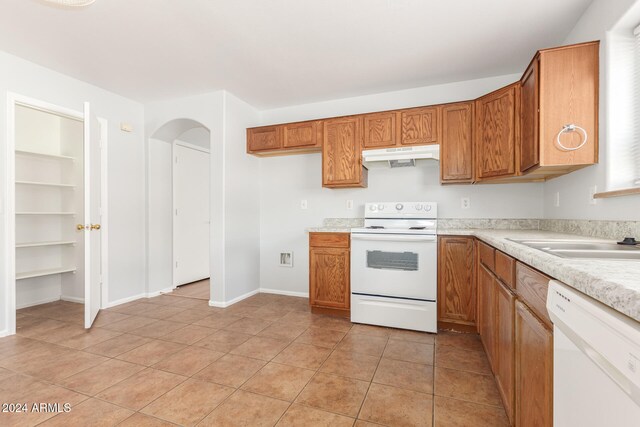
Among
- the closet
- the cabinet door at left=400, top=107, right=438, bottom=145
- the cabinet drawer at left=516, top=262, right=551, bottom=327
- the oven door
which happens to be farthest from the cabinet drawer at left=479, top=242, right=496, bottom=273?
the closet

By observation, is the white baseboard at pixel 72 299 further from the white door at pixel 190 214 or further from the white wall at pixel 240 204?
the white wall at pixel 240 204

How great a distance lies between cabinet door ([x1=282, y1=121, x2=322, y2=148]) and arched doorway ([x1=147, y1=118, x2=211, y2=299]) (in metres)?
0.97

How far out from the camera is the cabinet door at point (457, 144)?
9.65 ft

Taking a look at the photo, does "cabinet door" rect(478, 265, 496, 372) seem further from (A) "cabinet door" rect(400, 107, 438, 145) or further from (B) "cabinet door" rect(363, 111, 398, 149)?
(B) "cabinet door" rect(363, 111, 398, 149)

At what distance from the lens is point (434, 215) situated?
3227mm

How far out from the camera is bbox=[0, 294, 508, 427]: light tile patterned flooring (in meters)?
1.63

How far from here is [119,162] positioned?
12.1 feet

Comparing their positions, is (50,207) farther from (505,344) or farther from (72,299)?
(505,344)

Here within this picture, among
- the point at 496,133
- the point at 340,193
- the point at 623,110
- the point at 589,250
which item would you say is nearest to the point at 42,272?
the point at 340,193

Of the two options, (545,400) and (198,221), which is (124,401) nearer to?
(545,400)

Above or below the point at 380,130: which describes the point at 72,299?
below

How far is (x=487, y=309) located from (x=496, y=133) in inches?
60.5

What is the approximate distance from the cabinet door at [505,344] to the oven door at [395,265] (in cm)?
95

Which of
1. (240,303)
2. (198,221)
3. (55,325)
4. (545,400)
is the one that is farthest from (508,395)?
(198,221)
